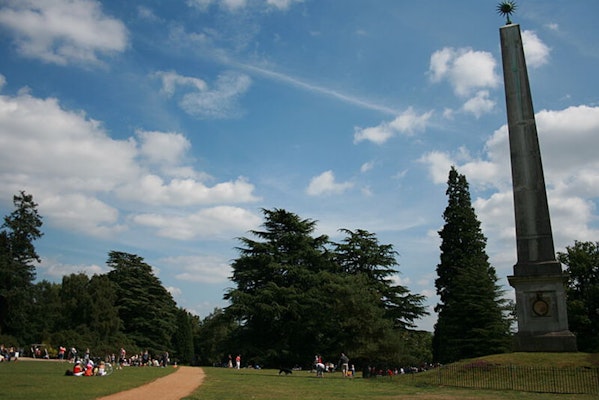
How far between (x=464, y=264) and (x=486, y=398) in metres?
29.6

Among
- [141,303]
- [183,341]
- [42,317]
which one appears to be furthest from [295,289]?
[183,341]

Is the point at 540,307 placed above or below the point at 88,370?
above

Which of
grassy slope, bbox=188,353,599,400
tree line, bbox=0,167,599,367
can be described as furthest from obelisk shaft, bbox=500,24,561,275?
tree line, bbox=0,167,599,367

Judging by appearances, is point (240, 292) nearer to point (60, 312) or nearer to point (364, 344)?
point (364, 344)

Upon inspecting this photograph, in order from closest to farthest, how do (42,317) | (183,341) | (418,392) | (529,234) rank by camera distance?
(418,392) < (529,234) < (42,317) < (183,341)

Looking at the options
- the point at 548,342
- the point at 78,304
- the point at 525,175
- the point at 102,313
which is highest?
the point at 525,175

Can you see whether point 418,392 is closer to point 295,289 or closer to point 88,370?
point 88,370

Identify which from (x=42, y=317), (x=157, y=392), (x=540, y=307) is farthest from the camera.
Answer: (x=42, y=317)

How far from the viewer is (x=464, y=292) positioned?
41.7 m

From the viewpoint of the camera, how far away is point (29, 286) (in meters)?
54.7

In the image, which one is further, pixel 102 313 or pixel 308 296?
pixel 102 313

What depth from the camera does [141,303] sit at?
6369cm

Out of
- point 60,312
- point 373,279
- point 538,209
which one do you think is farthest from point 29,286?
point 538,209

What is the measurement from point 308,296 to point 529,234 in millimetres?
22975
